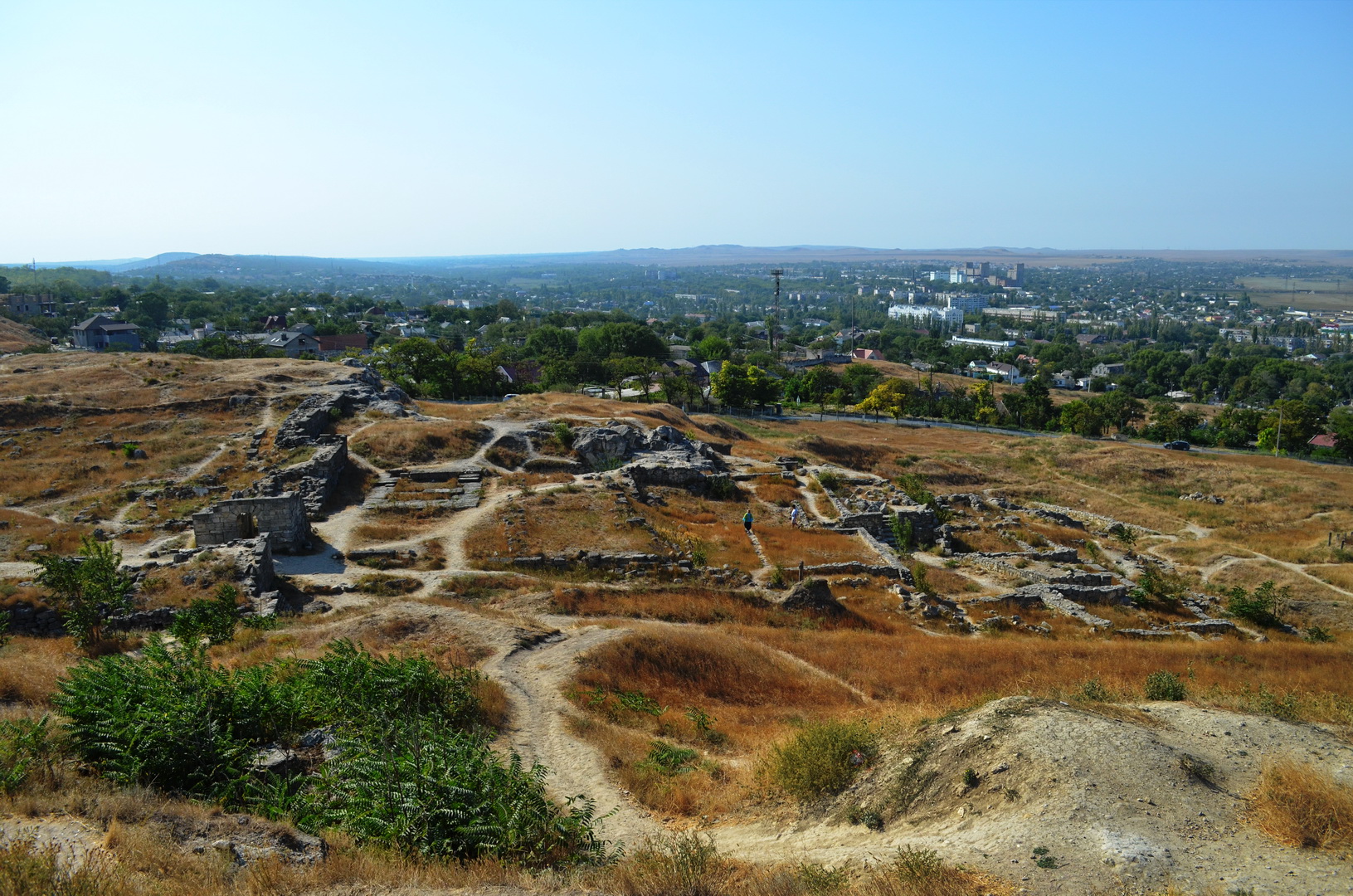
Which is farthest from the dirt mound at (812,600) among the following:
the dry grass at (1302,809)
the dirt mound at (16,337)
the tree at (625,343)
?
the tree at (625,343)

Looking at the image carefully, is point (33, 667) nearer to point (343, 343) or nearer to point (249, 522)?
point (249, 522)

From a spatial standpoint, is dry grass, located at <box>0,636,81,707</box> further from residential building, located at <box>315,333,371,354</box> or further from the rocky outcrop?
residential building, located at <box>315,333,371,354</box>

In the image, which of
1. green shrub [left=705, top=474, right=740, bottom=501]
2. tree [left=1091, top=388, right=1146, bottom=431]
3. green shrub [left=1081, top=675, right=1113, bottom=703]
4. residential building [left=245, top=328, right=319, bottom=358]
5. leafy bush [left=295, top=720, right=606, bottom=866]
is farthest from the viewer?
residential building [left=245, top=328, right=319, bottom=358]

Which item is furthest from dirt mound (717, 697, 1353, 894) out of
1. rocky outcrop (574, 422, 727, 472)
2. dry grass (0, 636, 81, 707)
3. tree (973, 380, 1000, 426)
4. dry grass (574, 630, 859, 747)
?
tree (973, 380, 1000, 426)

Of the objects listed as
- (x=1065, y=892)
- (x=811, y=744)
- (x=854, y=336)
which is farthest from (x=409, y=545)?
(x=854, y=336)

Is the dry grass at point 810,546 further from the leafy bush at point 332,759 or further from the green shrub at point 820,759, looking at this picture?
the leafy bush at point 332,759

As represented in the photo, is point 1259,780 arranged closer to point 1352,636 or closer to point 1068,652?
point 1068,652
